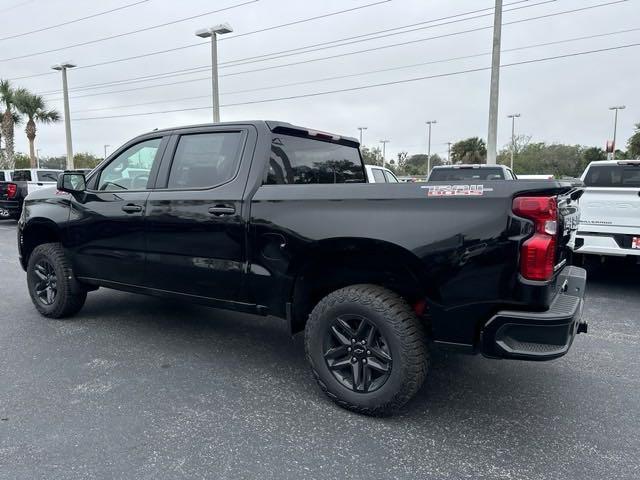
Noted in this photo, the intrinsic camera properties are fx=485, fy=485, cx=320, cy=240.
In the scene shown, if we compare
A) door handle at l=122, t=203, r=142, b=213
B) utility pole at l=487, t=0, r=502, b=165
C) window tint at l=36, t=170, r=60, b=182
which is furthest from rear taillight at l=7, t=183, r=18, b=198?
utility pole at l=487, t=0, r=502, b=165

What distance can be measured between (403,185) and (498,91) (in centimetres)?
1258

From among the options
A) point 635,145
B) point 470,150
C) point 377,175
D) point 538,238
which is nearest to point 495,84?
point 377,175

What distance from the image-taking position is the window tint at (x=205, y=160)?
373 centimetres

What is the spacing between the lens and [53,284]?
4.99m

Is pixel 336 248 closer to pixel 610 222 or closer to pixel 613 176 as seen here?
pixel 610 222

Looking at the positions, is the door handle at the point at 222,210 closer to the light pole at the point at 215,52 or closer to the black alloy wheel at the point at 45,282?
the black alloy wheel at the point at 45,282

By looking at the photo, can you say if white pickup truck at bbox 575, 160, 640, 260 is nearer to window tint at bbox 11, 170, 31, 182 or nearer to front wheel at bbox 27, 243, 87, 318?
front wheel at bbox 27, 243, 87, 318

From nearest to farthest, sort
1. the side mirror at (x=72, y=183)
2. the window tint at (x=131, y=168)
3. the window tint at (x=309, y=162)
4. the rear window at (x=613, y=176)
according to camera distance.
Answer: the window tint at (x=309, y=162) < the window tint at (x=131, y=168) < the side mirror at (x=72, y=183) < the rear window at (x=613, y=176)

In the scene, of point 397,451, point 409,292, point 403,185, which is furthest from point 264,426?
point 403,185

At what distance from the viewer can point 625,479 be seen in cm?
245

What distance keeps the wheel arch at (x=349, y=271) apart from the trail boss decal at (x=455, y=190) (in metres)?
0.38

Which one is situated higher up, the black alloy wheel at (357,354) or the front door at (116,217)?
the front door at (116,217)

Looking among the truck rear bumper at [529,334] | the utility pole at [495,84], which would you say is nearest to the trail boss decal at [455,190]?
the truck rear bumper at [529,334]

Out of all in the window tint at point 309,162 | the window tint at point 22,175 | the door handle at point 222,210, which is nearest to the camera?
the door handle at point 222,210
